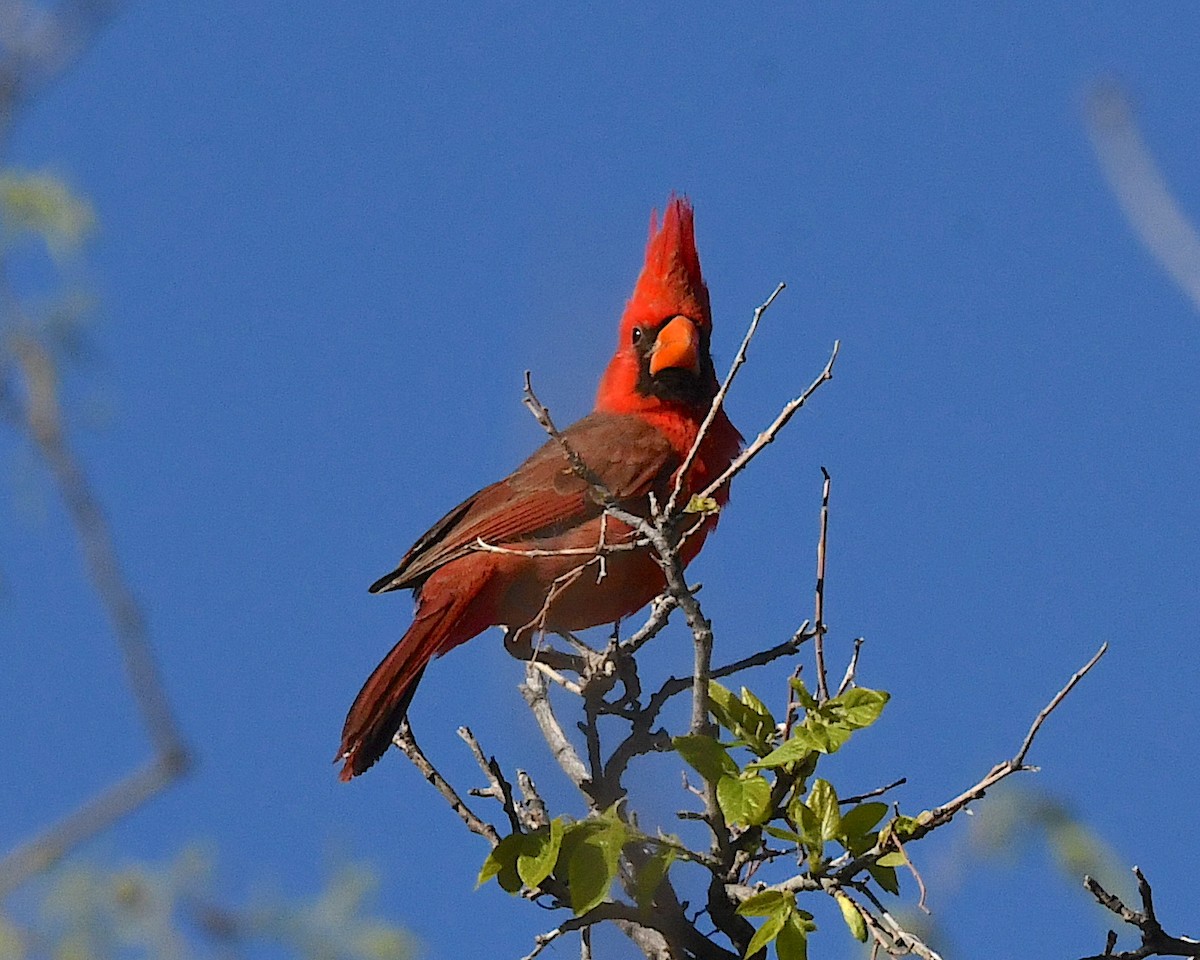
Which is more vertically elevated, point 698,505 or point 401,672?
point 401,672

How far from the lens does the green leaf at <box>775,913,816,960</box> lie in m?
2.08

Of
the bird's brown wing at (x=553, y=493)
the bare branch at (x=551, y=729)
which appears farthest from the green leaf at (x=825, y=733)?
the bird's brown wing at (x=553, y=493)

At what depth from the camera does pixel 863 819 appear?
219cm

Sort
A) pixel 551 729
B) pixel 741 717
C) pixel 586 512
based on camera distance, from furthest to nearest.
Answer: pixel 586 512 < pixel 551 729 < pixel 741 717

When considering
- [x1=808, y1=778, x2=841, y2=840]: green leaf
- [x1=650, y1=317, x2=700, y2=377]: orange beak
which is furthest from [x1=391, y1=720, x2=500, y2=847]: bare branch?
[x1=650, y1=317, x2=700, y2=377]: orange beak

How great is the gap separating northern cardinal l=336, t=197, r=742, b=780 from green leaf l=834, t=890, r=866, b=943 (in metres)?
1.00

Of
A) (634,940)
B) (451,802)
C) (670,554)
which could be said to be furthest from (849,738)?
(451,802)

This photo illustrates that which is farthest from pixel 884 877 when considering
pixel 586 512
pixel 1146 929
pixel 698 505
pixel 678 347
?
pixel 678 347

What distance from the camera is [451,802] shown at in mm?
2717

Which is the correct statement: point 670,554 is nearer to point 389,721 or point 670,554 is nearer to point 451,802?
point 451,802

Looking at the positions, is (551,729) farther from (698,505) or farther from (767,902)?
(767,902)

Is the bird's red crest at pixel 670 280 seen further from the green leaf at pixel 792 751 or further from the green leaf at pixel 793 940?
the green leaf at pixel 793 940

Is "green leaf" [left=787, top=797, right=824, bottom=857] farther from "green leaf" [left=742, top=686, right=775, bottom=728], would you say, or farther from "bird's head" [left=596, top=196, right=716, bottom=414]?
"bird's head" [left=596, top=196, right=716, bottom=414]

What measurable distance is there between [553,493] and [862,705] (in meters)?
1.64
